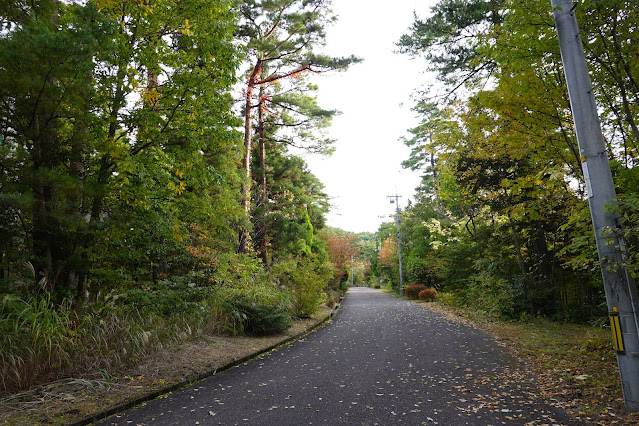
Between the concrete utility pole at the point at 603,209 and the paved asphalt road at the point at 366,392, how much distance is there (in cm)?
98

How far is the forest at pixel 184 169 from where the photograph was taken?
4.77m

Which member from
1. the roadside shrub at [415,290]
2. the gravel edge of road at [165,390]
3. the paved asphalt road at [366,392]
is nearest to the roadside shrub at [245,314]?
the gravel edge of road at [165,390]

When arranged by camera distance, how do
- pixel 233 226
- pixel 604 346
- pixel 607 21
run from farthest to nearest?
1. pixel 233 226
2. pixel 604 346
3. pixel 607 21

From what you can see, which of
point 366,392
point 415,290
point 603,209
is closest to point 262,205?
point 415,290

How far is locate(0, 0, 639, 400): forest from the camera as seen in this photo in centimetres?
477

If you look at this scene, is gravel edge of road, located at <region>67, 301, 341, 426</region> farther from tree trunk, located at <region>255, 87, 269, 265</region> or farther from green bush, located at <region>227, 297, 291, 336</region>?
tree trunk, located at <region>255, 87, 269, 265</region>

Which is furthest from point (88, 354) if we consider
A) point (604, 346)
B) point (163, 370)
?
point (604, 346)

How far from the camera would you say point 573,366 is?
5.46 meters

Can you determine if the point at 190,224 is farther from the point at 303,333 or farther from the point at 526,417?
the point at 526,417

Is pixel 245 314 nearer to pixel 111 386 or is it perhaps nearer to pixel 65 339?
pixel 111 386

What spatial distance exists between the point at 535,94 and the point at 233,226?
10.8 metres

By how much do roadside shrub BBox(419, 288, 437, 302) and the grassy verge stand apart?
34.6 ft

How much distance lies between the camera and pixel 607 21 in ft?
15.7

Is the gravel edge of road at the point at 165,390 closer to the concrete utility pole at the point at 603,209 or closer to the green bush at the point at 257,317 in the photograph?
the green bush at the point at 257,317
